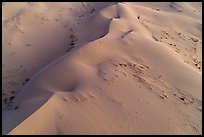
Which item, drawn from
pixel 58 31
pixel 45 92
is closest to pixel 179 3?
pixel 58 31

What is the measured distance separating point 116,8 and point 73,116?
19.5 ft

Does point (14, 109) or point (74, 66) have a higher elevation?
point (74, 66)

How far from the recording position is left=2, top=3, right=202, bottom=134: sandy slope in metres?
4.85

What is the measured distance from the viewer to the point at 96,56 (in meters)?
6.68

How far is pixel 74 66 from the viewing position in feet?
20.7

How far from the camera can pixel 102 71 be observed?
6078mm

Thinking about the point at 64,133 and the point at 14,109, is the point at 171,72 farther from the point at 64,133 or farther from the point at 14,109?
the point at 14,109

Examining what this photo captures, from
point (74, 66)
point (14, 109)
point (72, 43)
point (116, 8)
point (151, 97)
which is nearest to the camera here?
point (151, 97)

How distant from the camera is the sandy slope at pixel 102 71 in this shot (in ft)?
15.9

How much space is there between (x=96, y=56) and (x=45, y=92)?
1513 millimetres

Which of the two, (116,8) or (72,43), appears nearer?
(72,43)

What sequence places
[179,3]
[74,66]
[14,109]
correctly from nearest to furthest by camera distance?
[14,109] → [74,66] → [179,3]

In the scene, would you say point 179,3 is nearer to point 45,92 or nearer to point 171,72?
point 171,72

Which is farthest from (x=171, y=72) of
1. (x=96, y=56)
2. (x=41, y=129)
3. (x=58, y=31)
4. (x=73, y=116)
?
(x=58, y=31)
